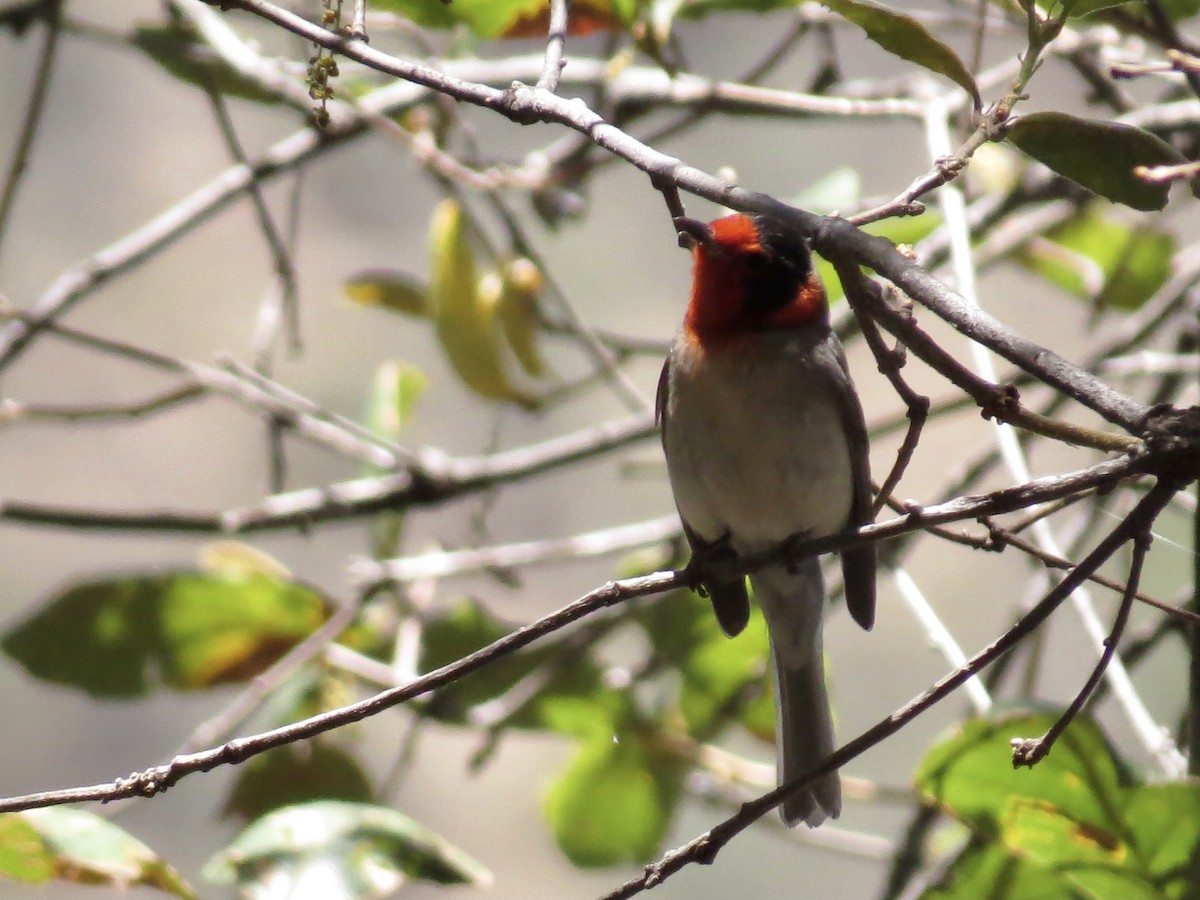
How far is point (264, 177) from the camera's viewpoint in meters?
3.12

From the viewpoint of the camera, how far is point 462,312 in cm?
304

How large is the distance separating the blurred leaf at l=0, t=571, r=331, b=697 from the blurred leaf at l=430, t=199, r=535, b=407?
0.70 m

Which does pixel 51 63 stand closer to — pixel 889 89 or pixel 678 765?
pixel 678 765

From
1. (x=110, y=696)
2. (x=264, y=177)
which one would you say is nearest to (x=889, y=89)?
(x=264, y=177)

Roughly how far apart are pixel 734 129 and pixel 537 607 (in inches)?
81.8

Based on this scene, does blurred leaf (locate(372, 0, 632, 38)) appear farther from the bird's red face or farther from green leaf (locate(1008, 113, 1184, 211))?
green leaf (locate(1008, 113, 1184, 211))

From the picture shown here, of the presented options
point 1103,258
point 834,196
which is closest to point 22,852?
point 834,196

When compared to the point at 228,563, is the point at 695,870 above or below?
below

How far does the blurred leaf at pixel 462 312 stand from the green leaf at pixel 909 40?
1570 millimetres

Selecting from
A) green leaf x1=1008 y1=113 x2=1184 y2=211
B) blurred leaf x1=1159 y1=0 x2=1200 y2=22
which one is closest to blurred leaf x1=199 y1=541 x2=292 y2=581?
green leaf x1=1008 y1=113 x2=1184 y2=211

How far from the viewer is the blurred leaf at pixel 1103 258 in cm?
355

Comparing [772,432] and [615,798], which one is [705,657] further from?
[772,432]

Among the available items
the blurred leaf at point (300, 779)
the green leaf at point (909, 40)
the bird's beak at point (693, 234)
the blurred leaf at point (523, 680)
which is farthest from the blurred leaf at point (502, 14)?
the blurred leaf at point (300, 779)

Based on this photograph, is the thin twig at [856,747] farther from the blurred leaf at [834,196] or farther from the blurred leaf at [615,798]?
the blurred leaf at [834,196]
